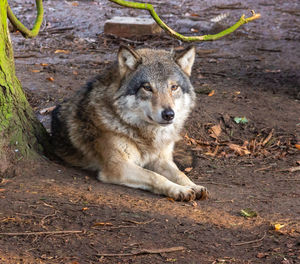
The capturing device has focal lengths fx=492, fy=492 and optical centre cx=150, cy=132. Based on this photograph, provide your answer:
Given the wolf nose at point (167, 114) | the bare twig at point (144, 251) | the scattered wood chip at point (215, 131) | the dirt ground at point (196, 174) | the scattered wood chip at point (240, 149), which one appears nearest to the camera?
the bare twig at point (144, 251)

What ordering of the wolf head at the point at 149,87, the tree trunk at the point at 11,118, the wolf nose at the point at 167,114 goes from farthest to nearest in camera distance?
the wolf head at the point at 149,87 → the wolf nose at the point at 167,114 → the tree trunk at the point at 11,118

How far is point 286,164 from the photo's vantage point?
6.83m

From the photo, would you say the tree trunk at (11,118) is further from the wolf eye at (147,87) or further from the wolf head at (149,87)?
the wolf eye at (147,87)

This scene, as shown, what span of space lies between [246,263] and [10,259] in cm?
184

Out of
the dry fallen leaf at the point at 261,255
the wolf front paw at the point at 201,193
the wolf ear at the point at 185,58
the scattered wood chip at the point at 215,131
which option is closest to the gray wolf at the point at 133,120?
the wolf ear at the point at 185,58

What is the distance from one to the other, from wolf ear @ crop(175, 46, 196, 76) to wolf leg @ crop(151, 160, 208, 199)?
4.01ft

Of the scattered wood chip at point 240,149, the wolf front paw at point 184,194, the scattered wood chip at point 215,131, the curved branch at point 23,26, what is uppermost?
Answer: the curved branch at point 23,26

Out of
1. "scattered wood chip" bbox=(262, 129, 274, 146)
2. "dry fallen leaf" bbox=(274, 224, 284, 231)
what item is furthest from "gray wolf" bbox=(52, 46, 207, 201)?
"scattered wood chip" bbox=(262, 129, 274, 146)

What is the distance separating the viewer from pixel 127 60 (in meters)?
5.97

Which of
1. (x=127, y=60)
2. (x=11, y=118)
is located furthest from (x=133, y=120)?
(x=11, y=118)

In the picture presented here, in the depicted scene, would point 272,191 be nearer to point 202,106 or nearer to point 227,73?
point 202,106

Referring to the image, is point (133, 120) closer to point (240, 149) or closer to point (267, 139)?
point (240, 149)

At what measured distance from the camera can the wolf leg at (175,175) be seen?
5.40 meters

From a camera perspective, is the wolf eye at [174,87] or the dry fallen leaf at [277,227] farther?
the wolf eye at [174,87]
